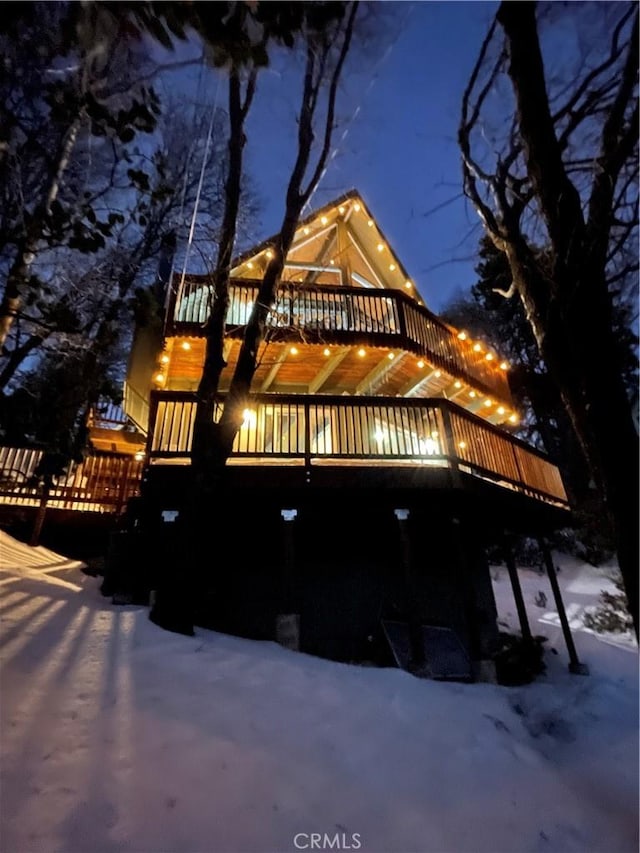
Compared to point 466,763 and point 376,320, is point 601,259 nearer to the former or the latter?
point 466,763

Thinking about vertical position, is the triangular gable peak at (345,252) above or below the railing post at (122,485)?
above

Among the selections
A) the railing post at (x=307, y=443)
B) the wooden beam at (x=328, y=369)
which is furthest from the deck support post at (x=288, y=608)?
the wooden beam at (x=328, y=369)

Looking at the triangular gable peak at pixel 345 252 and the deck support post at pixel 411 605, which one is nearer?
the deck support post at pixel 411 605

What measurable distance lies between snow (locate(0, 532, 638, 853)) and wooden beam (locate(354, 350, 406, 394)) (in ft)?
24.4

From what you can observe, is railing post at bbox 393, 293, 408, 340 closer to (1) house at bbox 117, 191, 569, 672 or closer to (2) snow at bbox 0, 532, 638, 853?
(1) house at bbox 117, 191, 569, 672

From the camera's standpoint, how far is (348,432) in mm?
7914

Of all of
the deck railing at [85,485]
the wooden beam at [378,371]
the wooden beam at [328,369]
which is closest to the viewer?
the deck railing at [85,485]

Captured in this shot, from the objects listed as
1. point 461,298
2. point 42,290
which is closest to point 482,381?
point 42,290

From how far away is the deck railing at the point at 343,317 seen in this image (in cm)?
932

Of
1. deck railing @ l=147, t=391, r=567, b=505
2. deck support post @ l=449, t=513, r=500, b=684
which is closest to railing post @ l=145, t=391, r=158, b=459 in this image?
deck railing @ l=147, t=391, r=567, b=505

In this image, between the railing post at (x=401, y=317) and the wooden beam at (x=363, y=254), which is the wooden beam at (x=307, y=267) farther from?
the railing post at (x=401, y=317)

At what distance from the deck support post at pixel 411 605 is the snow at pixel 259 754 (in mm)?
1337

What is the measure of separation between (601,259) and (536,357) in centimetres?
2123

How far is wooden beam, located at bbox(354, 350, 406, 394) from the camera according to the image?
10.8 meters
